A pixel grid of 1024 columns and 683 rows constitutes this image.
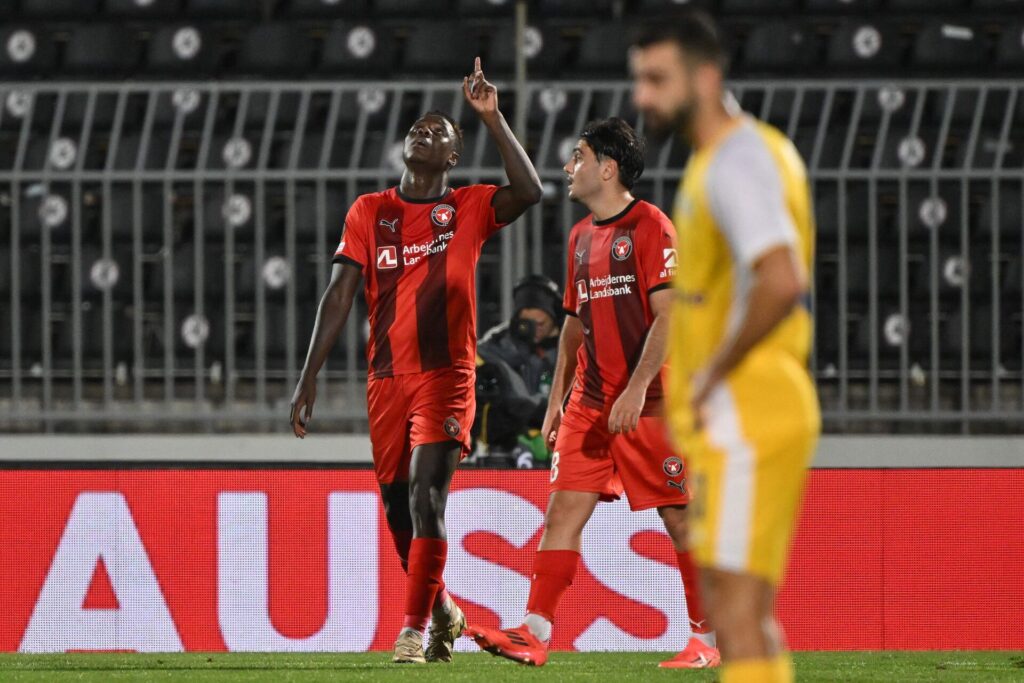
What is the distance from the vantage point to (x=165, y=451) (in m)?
7.60

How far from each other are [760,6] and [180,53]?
13.3 ft

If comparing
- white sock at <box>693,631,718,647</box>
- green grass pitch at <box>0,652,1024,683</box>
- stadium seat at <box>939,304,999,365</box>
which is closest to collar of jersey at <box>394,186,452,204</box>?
green grass pitch at <box>0,652,1024,683</box>

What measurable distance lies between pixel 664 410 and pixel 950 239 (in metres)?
3.76

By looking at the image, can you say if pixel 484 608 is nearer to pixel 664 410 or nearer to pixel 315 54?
pixel 664 410

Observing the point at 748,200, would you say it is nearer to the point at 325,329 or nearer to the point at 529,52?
the point at 325,329

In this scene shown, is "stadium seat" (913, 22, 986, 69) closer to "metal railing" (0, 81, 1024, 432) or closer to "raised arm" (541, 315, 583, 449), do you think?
"metal railing" (0, 81, 1024, 432)

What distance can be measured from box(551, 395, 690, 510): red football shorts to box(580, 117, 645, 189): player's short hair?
76cm

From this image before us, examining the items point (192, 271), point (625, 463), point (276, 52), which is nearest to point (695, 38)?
point (625, 463)

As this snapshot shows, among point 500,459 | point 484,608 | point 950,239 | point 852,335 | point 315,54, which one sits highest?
point 315,54

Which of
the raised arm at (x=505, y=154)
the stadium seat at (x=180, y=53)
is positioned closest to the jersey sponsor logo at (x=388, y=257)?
the raised arm at (x=505, y=154)

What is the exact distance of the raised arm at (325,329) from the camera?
5.08 metres

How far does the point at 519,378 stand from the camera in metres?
7.26

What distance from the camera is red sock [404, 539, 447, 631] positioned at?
498 centimetres

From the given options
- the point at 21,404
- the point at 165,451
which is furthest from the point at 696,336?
the point at 21,404
